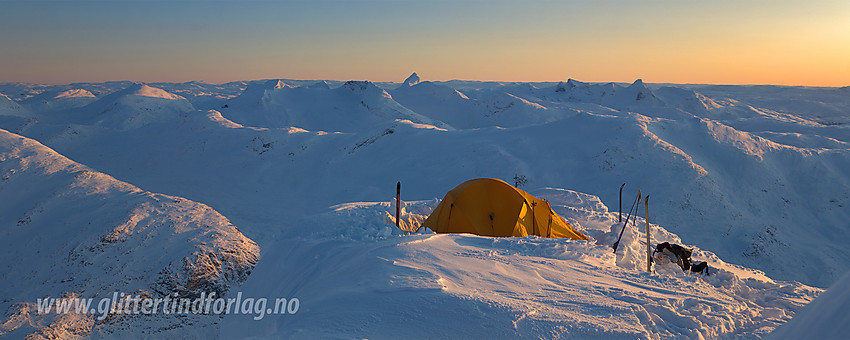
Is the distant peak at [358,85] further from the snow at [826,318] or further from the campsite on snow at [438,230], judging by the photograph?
the snow at [826,318]

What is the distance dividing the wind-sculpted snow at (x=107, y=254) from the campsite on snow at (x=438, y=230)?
0.06 meters

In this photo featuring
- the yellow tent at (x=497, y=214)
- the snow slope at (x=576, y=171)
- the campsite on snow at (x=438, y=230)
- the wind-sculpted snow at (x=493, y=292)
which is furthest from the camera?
the snow slope at (x=576, y=171)

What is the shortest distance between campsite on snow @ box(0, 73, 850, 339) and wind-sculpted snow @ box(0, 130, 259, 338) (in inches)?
2.5

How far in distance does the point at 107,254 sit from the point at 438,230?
9399mm

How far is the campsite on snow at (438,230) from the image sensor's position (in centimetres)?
592

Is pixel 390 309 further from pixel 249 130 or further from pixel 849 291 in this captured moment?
pixel 249 130

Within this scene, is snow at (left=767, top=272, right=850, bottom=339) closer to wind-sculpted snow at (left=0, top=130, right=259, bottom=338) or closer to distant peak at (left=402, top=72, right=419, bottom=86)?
wind-sculpted snow at (left=0, top=130, right=259, bottom=338)

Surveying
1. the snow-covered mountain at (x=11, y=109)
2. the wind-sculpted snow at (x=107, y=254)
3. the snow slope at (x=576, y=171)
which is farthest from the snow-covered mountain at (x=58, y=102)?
the wind-sculpted snow at (x=107, y=254)

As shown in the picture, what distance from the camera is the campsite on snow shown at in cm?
592

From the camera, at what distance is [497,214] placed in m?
12.5

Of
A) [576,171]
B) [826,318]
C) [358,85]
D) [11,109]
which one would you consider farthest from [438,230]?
[11,109]

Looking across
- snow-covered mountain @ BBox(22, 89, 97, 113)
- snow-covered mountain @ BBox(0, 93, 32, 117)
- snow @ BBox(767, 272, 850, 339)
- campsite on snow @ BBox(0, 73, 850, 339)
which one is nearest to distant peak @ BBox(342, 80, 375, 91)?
campsite on snow @ BBox(0, 73, 850, 339)

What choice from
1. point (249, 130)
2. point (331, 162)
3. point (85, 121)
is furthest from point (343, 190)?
point (85, 121)

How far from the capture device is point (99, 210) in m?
14.5
